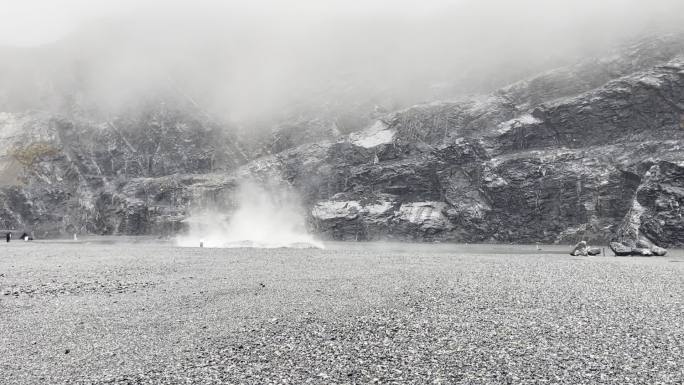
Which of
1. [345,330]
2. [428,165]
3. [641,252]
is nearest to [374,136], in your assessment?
[428,165]

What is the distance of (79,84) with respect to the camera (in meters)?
141

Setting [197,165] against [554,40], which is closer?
[554,40]

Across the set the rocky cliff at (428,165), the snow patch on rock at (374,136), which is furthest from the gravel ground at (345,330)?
the snow patch on rock at (374,136)

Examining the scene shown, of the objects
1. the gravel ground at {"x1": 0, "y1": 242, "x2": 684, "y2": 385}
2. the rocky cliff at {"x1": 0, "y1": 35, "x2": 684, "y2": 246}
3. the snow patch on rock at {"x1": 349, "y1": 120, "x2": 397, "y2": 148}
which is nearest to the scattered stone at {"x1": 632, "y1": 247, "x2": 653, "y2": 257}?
the rocky cliff at {"x1": 0, "y1": 35, "x2": 684, "y2": 246}

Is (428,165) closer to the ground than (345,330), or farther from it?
farther from it

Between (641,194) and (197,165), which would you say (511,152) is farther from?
(197,165)

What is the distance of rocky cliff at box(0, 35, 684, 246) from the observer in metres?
83.8

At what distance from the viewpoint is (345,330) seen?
1470 centimetres

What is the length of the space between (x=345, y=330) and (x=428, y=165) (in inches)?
3620

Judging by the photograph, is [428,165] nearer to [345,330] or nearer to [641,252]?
[641,252]

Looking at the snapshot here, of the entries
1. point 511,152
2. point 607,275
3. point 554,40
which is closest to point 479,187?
point 511,152

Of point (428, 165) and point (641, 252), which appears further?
point (428, 165)

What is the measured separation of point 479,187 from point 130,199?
83.7 metres

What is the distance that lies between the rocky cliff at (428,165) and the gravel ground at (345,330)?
5789 centimetres
